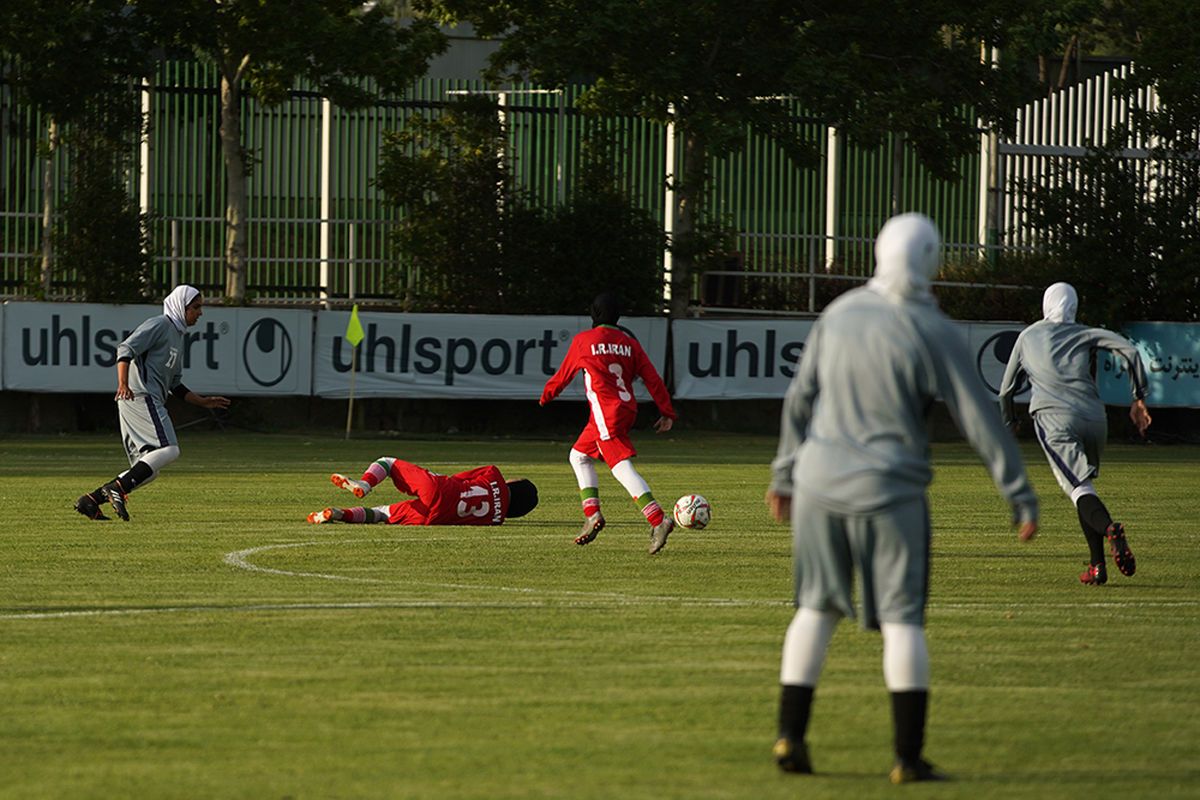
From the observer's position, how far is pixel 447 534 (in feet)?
47.2

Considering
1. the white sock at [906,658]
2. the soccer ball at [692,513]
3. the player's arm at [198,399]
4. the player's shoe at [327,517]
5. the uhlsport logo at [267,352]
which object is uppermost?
the uhlsport logo at [267,352]

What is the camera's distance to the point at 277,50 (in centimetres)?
2930

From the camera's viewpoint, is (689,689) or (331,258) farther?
(331,258)

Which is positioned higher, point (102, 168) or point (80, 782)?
point (102, 168)

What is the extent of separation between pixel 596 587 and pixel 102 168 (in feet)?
67.6

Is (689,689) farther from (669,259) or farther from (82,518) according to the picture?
(669,259)

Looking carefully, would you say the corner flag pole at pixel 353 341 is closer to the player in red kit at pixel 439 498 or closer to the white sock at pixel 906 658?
the player in red kit at pixel 439 498

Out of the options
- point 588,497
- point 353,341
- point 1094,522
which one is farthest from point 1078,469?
point 353,341

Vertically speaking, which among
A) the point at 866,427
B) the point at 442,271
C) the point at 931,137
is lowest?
the point at 866,427

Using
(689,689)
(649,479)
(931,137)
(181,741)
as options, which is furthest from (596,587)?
(931,137)

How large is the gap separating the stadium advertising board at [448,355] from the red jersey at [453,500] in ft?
44.0

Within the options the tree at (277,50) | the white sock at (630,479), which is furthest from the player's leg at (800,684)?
Result: the tree at (277,50)

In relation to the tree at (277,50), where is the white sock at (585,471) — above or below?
below

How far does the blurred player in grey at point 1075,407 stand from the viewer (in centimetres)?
1170
